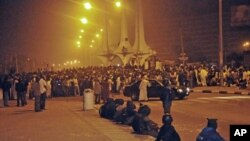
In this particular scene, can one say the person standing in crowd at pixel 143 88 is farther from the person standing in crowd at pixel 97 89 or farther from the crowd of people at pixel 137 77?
the crowd of people at pixel 137 77

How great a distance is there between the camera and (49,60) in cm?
15138

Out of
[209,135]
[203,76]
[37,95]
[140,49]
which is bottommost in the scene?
[209,135]

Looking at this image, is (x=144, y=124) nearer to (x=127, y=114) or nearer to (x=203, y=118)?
(x=127, y=114)

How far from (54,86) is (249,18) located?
5841 centimetres

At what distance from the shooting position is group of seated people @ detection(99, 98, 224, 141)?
10117mm

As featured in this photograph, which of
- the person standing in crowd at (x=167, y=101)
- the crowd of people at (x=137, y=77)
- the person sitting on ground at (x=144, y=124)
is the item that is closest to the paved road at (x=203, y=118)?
the person standing in crowd at (x=167, y=101)

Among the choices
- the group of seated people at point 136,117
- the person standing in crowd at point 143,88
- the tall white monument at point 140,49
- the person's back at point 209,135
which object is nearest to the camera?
the person's back at point 209,135

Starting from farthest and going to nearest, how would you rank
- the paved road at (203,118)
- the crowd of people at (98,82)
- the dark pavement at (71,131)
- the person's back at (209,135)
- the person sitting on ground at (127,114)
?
the crowd of people at (98,82) < the person sitting on ground at (127,114) < the paved road at (203,118) < the dark pavement at (71,131) < the person's back at (209,135)

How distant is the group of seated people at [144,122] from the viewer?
10117 mm

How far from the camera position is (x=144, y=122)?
52.7ft

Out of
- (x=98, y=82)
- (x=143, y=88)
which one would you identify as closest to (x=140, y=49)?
(x=143, y=88)

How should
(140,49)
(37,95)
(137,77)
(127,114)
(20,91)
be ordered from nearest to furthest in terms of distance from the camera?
1. (127,114)
2. (37,95)
3. (20,91)
4. (137,77)
5. (140,49)

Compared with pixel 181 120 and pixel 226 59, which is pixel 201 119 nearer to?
pixel 181 120

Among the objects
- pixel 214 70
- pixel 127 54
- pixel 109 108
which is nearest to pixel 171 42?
pixel 127 54
